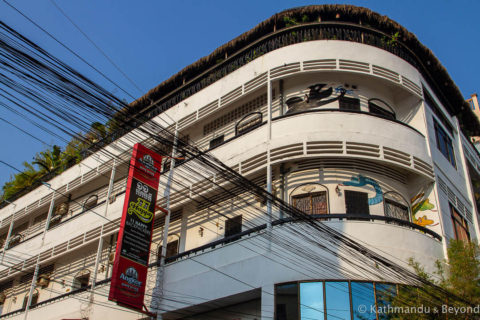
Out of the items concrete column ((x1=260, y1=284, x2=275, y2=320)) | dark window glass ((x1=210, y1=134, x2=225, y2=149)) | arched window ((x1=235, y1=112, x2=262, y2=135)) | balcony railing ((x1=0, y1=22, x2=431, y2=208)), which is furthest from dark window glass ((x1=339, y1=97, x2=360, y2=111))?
concrete column ((x1=260, y1=284, x2=275, y2=320))

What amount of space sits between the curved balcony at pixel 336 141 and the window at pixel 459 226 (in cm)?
245

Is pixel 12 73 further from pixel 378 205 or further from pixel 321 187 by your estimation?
pixel 378 205

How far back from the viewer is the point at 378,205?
1673cm

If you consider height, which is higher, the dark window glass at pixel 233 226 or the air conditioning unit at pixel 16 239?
the air conditioning unit at pixel 16 239

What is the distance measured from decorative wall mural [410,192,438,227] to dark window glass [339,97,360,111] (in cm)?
356

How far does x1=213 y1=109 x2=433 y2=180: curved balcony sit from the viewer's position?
→ 16641 millimetres

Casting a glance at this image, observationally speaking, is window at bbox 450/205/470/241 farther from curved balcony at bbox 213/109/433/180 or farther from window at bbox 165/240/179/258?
window at bbox 165/240/179/258

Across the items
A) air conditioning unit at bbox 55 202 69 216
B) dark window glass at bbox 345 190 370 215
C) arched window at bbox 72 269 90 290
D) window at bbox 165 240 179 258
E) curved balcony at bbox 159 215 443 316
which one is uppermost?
air conditioning unit at bbox 55 202 69 216

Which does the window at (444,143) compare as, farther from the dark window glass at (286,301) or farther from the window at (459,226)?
the dark window glass at (286,301)

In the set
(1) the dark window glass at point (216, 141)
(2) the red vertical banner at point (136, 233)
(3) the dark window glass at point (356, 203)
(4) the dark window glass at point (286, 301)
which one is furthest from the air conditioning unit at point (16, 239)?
(3) the dark window glass at point (356, 203)

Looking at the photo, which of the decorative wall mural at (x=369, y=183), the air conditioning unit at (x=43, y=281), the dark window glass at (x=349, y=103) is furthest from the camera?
the air conditioning unit at (x=43, y=281)

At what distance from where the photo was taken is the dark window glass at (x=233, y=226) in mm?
17781

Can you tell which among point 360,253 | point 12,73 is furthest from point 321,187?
point 12,73

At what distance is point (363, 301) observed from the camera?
45.0 feet
